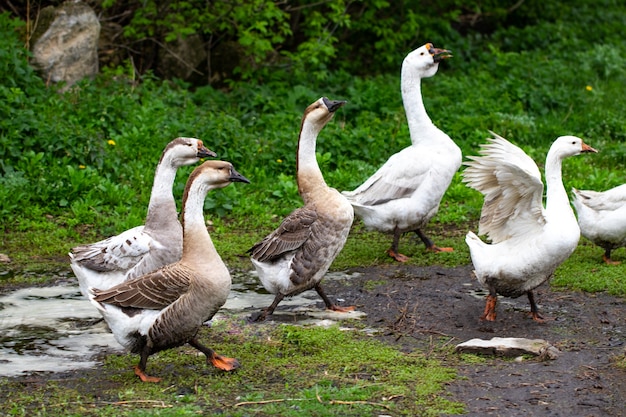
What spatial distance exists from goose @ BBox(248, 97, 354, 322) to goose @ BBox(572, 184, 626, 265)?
251 centimetres

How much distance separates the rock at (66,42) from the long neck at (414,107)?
210 inches

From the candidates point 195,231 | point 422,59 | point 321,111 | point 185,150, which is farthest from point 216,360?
point 422,59

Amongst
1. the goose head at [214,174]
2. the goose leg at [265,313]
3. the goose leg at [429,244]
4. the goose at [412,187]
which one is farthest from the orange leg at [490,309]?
the goose head at [214,174]

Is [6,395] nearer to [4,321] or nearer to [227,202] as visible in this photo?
[4,321]

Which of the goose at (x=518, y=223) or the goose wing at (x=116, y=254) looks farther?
the goose wing at (x=116, y=254)

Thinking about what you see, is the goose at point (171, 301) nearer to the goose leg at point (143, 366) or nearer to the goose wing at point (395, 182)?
the goose leg at point (143, 366)

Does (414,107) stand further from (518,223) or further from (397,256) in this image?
(518,223)

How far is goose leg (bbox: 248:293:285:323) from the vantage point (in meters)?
6.94

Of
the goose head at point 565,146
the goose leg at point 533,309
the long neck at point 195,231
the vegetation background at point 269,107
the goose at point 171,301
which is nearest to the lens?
the goose at point 171,301

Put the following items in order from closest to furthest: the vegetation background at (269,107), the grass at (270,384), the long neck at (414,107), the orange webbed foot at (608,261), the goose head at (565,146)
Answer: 1. the grass at (270,384)
2. the goose head at (565,146)
3. the orange webbed foot at (608,261)
4. the long neck at (414,107)
5. the vegetation background at (269,107)

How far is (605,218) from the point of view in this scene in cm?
819

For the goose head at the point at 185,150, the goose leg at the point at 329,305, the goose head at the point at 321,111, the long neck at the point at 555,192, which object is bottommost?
the goose leg at the point at 329,305

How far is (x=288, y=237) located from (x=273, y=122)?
5.16 m

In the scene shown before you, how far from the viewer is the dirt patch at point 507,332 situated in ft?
17.2
